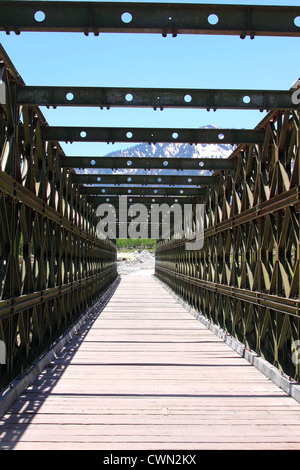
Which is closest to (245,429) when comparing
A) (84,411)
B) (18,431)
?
(84,411)

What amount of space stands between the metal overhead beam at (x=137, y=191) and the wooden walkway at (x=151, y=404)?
21.8 feet

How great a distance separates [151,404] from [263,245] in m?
3.37

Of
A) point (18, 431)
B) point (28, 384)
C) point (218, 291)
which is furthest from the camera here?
point (218, 291)

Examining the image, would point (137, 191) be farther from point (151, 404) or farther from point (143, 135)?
point (151, 404)

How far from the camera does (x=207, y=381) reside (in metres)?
7.30

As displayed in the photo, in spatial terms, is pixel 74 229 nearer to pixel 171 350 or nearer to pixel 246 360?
pixel 171 350

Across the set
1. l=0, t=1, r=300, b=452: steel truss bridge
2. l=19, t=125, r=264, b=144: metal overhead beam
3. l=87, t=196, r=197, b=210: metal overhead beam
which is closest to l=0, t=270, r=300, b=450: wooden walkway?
l=0, t=1, r=300, b=452: steel truss bridge

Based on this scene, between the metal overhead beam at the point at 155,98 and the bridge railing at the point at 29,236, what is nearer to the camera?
the bridge railing at the point at 29,236

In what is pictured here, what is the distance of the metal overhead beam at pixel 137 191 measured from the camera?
15.9 meters

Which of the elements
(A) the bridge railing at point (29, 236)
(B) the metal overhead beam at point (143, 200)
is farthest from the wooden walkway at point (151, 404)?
(B) the metal overhead beam at point (143, 200)

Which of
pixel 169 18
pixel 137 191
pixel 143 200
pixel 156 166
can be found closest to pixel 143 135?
pixel 156 166

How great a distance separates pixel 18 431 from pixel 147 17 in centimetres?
479

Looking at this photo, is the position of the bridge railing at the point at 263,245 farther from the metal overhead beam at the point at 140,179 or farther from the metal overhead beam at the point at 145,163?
the metal overhead beam at the point at 140,179

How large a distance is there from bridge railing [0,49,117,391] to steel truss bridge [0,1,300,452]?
24mm
